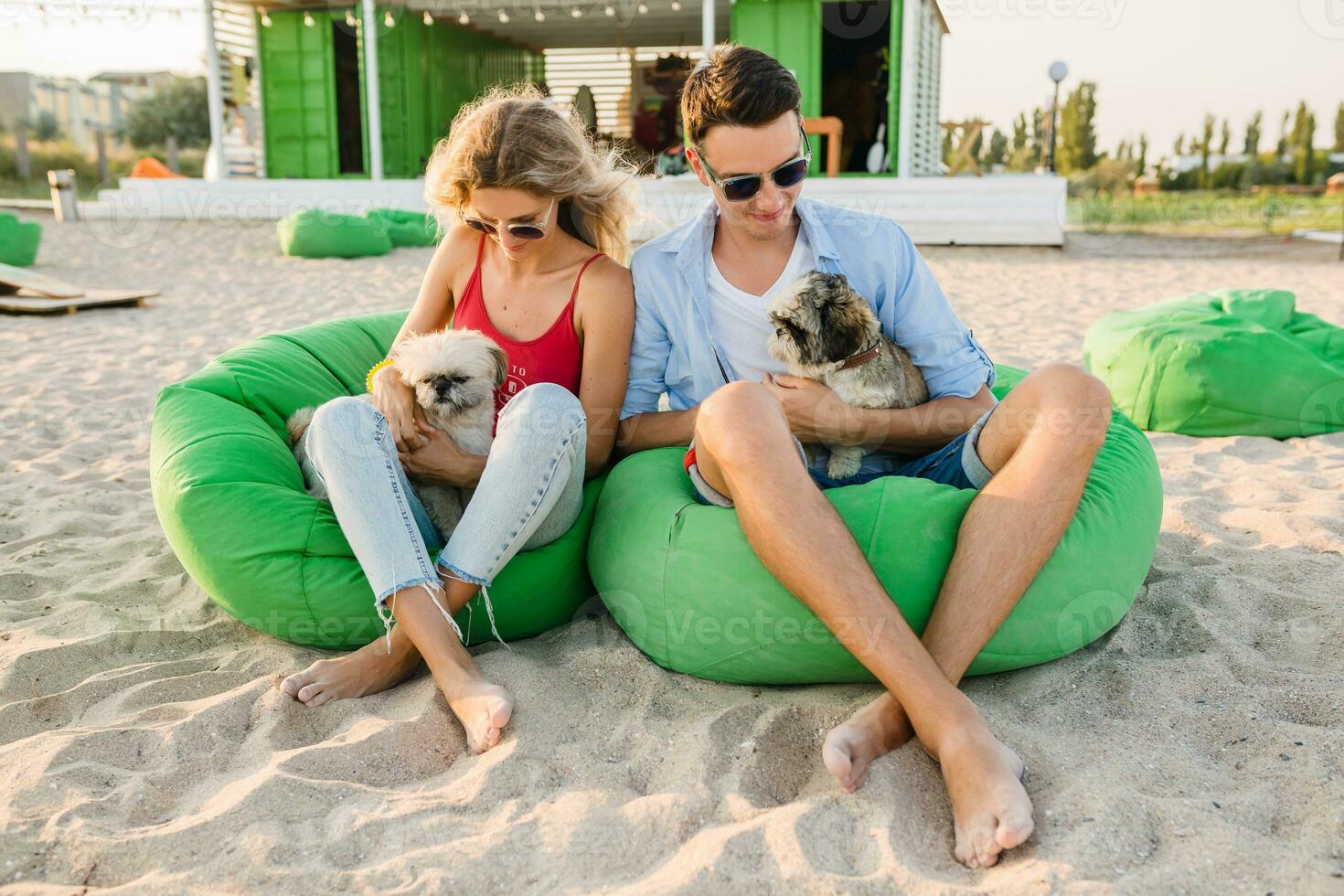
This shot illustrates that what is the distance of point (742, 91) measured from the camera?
2824 mm

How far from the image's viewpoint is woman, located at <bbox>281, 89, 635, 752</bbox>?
2666mm

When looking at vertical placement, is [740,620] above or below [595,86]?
below

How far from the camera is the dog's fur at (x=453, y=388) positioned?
3010 mm

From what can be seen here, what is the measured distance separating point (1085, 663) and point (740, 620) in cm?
96

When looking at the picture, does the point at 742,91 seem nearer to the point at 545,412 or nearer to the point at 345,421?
the point at 545,412

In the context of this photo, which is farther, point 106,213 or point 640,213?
point 106,213

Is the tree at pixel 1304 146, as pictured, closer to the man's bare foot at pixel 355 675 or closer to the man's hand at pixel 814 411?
the man's hand at pixel 814 411

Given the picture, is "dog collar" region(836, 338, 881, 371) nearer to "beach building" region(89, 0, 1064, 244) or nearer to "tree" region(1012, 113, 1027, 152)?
"beach building" region(89, 0, 1064, 244)

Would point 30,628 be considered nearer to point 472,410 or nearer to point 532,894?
point 472,410

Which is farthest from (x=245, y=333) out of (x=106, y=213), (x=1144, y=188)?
(x=1144, y=188)

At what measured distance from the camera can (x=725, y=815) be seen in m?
2.13

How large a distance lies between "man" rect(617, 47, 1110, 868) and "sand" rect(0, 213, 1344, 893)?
15 cm

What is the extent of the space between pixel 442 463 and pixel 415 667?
60cm

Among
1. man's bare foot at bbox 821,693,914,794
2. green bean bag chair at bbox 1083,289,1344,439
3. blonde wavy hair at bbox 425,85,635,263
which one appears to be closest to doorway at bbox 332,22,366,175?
green bean bag chair at bbox 1083,289,1344,439
